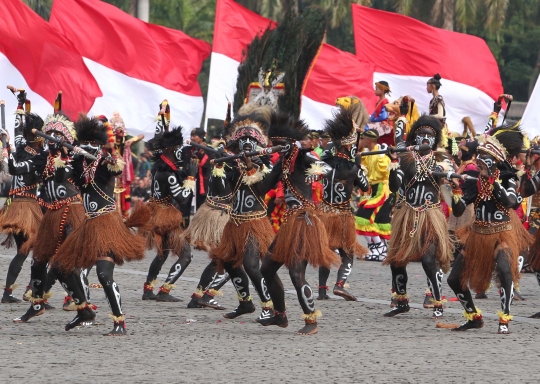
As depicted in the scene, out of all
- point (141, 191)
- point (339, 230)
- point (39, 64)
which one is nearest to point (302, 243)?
point (339, 230)

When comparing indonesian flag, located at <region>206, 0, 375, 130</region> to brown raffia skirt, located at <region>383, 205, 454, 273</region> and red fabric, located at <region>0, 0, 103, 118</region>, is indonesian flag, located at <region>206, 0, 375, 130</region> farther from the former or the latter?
brown raffia skirt, located at <region>383, 205, 454, 273</region>

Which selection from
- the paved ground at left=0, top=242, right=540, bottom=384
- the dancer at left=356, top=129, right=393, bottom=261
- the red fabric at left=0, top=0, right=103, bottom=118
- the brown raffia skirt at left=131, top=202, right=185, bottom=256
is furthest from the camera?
the red fabric at left=0, top=0, right=103, bottom=118

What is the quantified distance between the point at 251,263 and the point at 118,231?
1397 mm

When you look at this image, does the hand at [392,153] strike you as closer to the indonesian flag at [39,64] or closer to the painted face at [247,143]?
the painted face at [247,143]

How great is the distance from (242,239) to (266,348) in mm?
1599

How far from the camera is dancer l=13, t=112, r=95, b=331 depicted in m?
10.7

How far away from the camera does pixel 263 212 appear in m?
11.2

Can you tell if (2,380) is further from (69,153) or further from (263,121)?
(263,121)

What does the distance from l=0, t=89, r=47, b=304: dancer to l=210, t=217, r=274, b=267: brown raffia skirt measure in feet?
7.14

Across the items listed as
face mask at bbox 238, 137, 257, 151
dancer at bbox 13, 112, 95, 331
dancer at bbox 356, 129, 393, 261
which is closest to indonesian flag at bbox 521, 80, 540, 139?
dancer at bbox 356, 129, 393, 261

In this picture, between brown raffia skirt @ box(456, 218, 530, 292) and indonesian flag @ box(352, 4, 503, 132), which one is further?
indonesian flag @ box(352, 4, 503, 132)

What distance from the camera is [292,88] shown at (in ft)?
67.4

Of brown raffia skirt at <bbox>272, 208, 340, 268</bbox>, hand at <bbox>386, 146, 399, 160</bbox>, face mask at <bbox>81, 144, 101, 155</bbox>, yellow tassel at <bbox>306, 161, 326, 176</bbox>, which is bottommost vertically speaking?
brown raffia skirt at <bbox>272, 208, 340, 268</bbox>

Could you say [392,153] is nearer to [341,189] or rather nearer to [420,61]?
[341,189]
